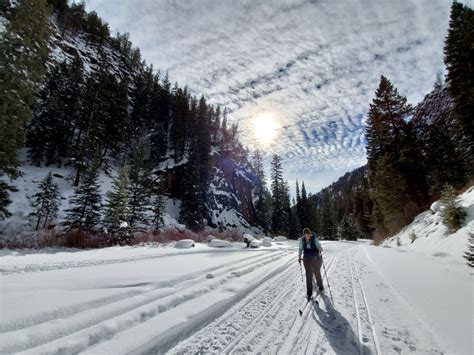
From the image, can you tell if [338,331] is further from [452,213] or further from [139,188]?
[139,188]

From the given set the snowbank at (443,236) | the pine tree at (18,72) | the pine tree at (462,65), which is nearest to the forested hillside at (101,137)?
the pine tree at (18,72)

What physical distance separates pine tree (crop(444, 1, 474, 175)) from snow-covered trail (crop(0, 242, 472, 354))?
708 inches

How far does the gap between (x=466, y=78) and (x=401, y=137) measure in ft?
21.7

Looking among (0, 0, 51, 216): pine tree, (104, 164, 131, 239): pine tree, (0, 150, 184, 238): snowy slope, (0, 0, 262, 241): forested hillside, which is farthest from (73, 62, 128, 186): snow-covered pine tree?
(0, 0, 51, 216): pine tree

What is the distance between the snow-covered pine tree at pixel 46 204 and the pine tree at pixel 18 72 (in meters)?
8.08

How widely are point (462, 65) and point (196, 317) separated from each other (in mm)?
25883

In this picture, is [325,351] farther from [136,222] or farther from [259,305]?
[136,222]

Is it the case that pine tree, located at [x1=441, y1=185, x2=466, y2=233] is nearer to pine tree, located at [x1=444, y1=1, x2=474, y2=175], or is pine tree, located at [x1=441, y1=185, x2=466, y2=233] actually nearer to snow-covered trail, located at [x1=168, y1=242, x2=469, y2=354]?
snow-covered trail, located at [x1=168, y1=242, x2=469, y2=354]

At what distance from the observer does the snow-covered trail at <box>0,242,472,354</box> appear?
11.6 feet

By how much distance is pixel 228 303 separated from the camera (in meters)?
5.57

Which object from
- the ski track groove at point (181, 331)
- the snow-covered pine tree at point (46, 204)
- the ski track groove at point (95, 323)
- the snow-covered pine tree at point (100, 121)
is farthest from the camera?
the snow-covered pine tree at point (100, 121)

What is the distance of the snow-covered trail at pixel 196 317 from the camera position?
3533 mm

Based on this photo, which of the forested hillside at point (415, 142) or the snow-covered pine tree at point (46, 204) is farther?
the snow-covered pine tree at point (46, 204)

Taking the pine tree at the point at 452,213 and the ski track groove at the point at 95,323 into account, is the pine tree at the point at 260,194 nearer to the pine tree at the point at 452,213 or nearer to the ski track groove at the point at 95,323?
the pine tree at the point at 452,213
